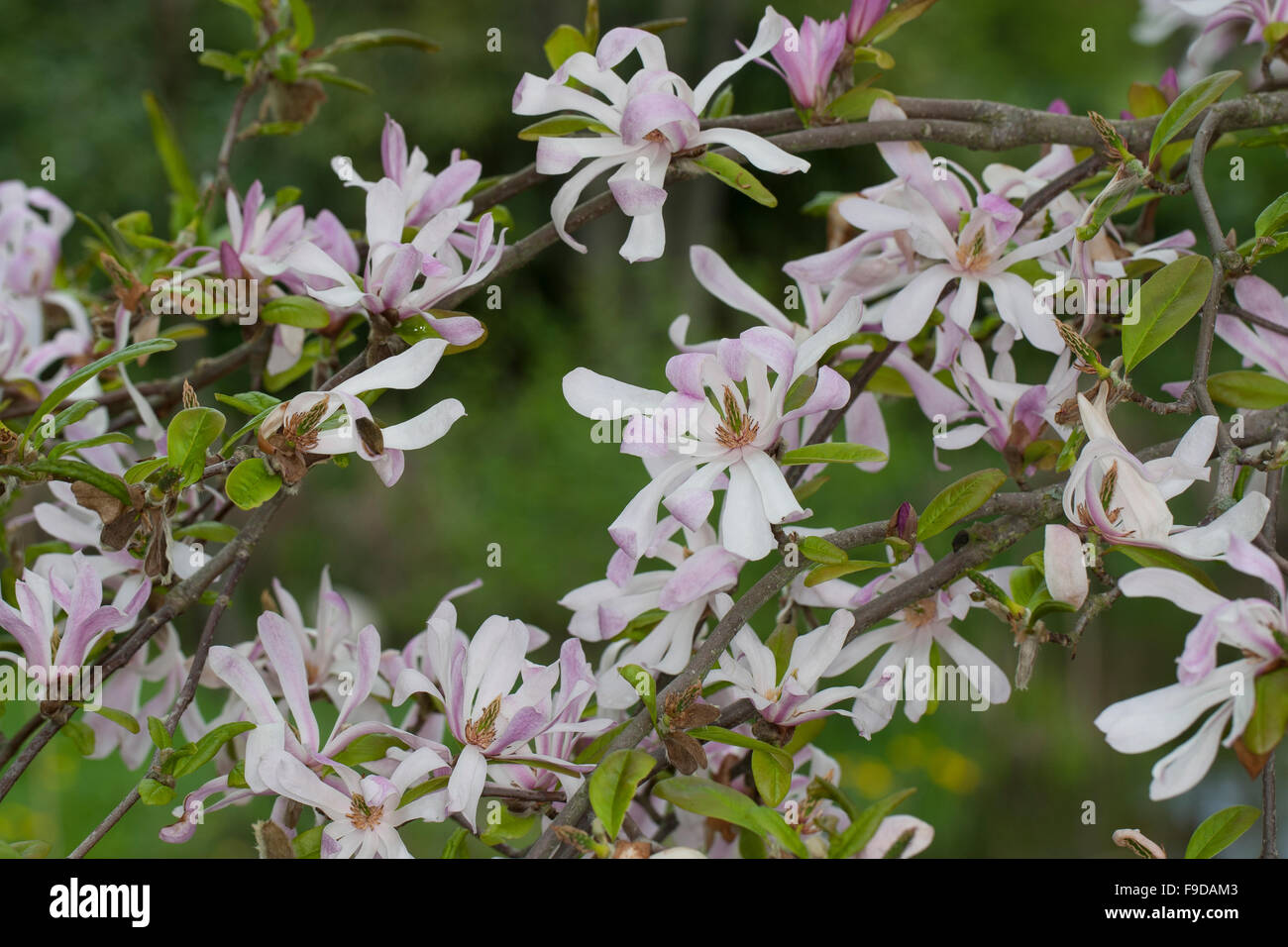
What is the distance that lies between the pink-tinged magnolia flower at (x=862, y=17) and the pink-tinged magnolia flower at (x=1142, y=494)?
27 cm

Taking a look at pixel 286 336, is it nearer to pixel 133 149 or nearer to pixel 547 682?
pixel 547 682

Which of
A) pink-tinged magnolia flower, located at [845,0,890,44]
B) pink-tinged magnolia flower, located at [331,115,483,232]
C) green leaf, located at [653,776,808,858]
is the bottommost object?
green leaf, located at [653,776,808,858]

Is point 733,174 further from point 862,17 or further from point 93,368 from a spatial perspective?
point 93,368

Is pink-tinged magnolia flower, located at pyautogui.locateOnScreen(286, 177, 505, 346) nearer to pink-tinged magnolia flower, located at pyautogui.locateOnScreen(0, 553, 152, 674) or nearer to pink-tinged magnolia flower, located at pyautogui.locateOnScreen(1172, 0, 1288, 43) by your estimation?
pink-tinged magnolia flower, located at pyautogui.locateOnScreen(0, 553, 152, 674)

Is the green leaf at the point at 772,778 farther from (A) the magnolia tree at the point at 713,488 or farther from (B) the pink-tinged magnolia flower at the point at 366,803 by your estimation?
(B) the pink-tinged magnolia flower at the point at 366,803

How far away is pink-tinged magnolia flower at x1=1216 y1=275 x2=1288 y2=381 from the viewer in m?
0.62

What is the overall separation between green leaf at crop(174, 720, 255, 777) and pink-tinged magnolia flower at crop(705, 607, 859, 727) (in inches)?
8.9

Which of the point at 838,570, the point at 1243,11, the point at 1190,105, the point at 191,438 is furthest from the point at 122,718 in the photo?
the point at 1243,11

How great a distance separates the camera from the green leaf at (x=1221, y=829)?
1.70ft

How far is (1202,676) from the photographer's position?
1.38 ft

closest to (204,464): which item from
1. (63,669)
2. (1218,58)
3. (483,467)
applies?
(63,669)

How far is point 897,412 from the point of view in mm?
3734

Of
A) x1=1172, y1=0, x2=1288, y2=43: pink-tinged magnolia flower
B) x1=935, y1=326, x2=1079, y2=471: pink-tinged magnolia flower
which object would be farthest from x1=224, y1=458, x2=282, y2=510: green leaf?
x1=1172, y1=0, x2=1288, y2=43: pink-tinged magnolia flower
